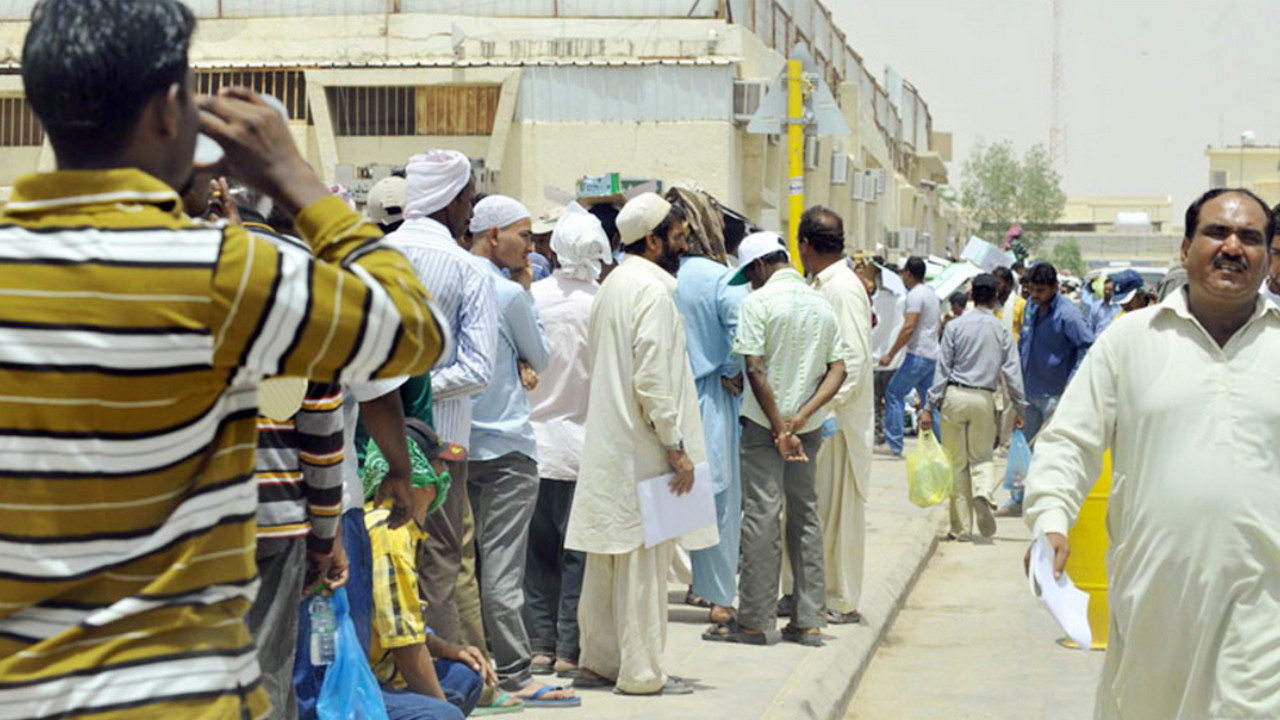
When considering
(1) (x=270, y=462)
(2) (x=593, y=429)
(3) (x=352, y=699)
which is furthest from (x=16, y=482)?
(2) (x=593, y=429)

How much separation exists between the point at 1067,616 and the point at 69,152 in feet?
9.41

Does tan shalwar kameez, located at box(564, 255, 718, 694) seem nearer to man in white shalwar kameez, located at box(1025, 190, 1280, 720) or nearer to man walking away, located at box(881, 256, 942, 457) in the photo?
man in white shalwar kameez, located at box(1025, 190, 1280, 720)

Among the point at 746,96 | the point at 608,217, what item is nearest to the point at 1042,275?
the point at 608,217

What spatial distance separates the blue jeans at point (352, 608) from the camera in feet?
14.4

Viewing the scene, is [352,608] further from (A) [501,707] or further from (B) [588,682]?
(B) [588,682]

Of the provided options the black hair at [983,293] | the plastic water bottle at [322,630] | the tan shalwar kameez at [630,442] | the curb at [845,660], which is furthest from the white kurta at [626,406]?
the black hair at [983,293]

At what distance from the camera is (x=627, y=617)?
7301 millimetres

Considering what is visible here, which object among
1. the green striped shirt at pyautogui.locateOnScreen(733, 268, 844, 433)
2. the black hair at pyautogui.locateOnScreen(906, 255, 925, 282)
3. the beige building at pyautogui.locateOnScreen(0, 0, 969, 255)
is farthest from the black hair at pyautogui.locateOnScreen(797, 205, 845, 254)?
the beige building at pyautogui.locateOnScreen(0, 0, 969, 255)

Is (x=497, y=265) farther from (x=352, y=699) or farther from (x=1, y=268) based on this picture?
(x=1, y=268)

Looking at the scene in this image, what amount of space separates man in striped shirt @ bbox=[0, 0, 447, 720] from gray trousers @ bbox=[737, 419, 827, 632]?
6239mm

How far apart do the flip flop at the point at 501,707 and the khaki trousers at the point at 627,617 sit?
1.72 ft

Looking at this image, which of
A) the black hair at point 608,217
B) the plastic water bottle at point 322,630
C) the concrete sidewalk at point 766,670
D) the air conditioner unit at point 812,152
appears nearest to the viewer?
the plastic water bottle at point 322,630

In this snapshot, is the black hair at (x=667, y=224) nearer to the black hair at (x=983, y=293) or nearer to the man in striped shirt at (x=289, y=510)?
the man in striped shirt at (x=289, y=510)

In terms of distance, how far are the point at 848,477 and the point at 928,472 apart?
12.0 feet
